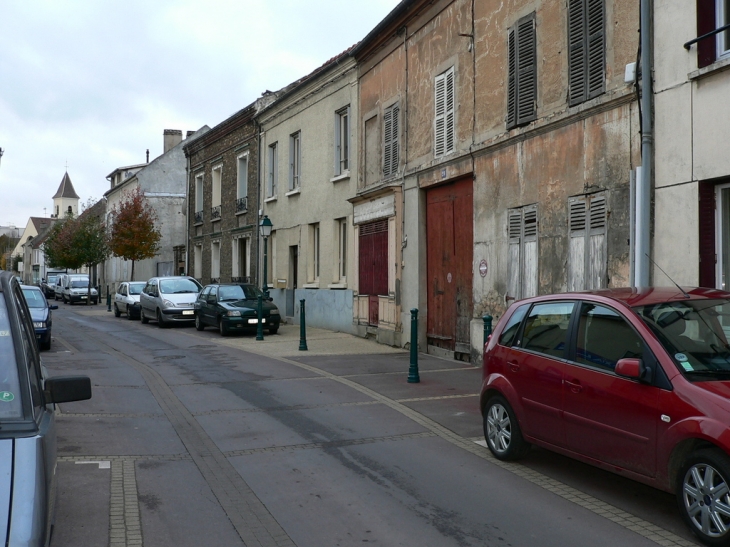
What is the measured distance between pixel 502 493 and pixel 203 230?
1189 inches

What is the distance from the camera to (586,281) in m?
11.0

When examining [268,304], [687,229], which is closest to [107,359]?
[268,304]

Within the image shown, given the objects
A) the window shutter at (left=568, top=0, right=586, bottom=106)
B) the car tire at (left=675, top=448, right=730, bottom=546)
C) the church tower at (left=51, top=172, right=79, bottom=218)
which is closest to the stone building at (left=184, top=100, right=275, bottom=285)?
the window shutter at (left=568, top=0, right=586, bottom=106)

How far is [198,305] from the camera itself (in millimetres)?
23328

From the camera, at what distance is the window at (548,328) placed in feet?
20.6

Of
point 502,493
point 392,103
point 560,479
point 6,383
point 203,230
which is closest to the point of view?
point 6,383

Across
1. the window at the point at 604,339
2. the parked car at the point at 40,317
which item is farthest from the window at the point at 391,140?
the window at the point at 604,339

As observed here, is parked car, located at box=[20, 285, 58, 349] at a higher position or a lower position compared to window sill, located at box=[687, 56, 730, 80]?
lower

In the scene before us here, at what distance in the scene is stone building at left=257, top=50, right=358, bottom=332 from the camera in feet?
70.1

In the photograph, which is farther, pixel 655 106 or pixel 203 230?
pixel 203 230

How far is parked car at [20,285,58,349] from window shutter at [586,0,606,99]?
40.3ft

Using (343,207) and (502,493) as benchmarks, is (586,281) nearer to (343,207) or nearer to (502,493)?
(502,493)

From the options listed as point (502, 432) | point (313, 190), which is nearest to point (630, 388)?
point (502, 432)

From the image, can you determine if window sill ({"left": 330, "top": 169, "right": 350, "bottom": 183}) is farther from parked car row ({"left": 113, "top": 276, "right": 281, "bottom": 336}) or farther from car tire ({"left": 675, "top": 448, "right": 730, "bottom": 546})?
car tire ({"left": 675, "top": 448, "right": 730, "bottom": 546})
